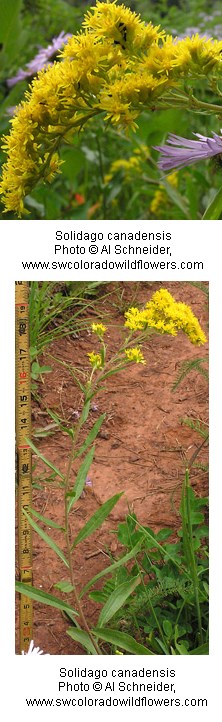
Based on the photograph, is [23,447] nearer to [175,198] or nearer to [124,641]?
[124,641]

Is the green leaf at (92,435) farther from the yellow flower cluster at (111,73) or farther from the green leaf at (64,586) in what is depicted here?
the yellow flower cluster at (111,73)

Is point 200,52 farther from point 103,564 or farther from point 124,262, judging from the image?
point 103,564

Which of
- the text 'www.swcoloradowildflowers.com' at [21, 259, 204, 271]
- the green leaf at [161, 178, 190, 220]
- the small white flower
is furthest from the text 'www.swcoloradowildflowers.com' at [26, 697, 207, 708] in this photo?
the green leaf at [161, 178, 190, 220]

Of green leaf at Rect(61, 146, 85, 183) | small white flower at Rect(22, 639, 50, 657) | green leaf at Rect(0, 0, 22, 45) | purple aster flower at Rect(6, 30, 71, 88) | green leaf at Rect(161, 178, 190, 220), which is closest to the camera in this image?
small white flower at Rect(22, 639, 50, 657)

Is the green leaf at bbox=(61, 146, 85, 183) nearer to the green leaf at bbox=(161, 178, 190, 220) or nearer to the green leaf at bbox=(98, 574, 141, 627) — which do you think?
the green leaf at bbox=(161, 178, 190, 220)

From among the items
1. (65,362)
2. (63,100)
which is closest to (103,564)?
(65,362)

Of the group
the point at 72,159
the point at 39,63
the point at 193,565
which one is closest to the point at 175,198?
the point at 72,159
